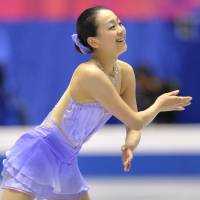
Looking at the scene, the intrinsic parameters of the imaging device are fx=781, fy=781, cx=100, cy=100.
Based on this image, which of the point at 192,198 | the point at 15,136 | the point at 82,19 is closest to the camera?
the point at 82,19

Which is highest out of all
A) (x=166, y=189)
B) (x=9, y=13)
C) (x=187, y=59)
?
(x=9, y=13)

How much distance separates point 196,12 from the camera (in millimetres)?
10344

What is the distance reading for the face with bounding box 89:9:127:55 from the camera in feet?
13.7

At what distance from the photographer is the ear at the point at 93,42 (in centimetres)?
419

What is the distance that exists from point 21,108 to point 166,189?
2749 mm

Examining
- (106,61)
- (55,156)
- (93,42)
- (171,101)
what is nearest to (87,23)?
(93,42)

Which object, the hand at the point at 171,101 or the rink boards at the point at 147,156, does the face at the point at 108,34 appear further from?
the rink boards at the point at 147,156

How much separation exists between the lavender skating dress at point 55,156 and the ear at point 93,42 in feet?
1.01

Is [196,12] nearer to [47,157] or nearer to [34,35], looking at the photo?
[34,35]

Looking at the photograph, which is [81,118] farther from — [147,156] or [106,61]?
[147,156]

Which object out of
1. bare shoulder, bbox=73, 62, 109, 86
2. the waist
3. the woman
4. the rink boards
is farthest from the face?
the rink boards

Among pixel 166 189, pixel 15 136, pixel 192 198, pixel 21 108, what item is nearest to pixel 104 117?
pixel 192 198

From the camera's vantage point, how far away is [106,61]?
168 inches

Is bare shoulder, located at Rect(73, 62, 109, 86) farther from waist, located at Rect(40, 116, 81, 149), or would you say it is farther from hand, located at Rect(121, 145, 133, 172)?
hand, located at Rect(121, 145, 133, 172)
